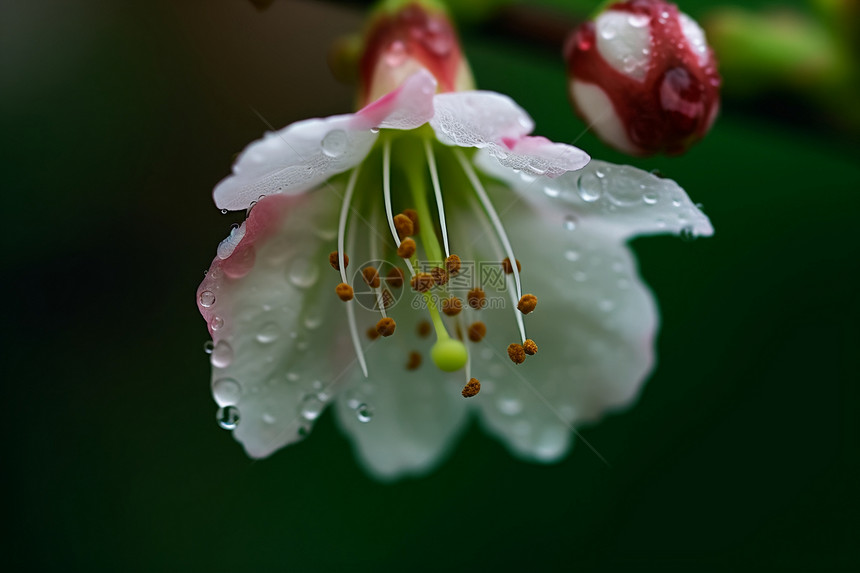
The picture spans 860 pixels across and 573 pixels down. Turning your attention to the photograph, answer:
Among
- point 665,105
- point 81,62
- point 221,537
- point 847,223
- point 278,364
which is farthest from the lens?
point 81,62

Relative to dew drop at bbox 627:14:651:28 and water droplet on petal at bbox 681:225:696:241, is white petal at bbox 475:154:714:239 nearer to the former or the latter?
water droplet on petal at bbox 681:225:696:241

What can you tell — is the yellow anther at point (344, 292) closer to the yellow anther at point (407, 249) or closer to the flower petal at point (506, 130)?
the yellow anther at point (407, 249)

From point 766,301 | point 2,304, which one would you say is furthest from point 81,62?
point 766,301

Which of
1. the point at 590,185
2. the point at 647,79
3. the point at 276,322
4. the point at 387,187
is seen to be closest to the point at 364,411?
the point at 276,322

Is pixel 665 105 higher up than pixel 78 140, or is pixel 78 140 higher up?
pixel 665 105

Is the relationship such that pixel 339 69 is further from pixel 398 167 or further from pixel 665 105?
pixel 665 105

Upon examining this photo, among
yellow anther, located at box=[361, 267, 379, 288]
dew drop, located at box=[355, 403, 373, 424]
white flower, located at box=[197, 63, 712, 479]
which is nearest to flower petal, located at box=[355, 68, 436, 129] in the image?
white flower, located at box=[197, 63, 712, 479]

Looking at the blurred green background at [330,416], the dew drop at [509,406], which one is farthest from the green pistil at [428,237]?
the blurred green background at [330,416]
